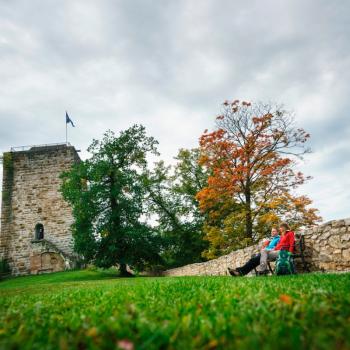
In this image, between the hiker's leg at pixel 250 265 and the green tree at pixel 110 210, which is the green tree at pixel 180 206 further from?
the hiker's leg at pixel 250 265

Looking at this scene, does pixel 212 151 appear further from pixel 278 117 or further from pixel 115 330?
pixel 115 330

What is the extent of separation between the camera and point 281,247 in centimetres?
744

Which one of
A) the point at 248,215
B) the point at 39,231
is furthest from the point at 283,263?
the point at 39,231

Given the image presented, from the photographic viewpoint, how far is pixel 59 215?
25203 mm

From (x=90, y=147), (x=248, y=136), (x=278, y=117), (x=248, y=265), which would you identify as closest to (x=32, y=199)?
(x=90, y=147)

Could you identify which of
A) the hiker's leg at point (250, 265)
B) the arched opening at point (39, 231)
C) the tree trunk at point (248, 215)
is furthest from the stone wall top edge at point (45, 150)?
the hiker's leg at point (250, 265)

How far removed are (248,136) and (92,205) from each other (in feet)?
35.4

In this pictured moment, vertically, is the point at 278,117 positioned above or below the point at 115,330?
above

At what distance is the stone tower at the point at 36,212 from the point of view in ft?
79.3

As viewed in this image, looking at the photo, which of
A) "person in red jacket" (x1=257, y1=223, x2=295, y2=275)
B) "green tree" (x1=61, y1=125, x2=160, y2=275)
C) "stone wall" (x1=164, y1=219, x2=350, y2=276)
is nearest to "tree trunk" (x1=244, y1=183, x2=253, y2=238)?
"green tree" (x1=61, y1=125, x2=160, y2=275)

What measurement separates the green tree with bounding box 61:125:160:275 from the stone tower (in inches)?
268

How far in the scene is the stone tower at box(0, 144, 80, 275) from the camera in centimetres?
2417

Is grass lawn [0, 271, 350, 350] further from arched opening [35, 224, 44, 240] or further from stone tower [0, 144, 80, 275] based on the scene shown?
arched opening [35, 224, 44, 240]

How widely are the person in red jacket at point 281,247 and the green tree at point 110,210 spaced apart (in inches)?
446
